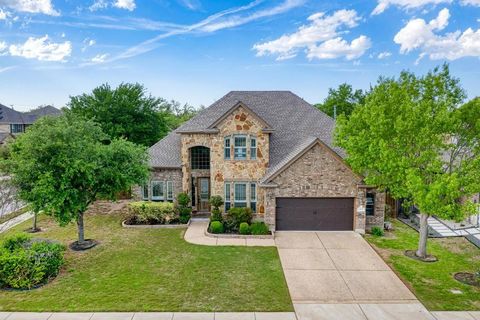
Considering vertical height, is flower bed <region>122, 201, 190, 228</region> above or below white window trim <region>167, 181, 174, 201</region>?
below

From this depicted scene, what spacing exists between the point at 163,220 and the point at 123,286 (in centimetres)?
769

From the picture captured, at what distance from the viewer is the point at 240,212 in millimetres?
18078

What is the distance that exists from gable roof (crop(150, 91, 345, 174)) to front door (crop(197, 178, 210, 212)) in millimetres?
1964

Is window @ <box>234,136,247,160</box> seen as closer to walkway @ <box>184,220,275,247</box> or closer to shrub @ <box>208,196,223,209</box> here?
shrub @ <box>208,196,223,209</box>

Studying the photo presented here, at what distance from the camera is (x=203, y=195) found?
21234 mm

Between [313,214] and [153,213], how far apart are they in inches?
371

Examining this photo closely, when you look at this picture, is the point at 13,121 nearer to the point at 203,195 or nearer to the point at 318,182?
the point at 203,195

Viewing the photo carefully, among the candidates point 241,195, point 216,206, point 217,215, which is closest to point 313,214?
point 241,195

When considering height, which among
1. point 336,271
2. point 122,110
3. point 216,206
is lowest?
point 336,271

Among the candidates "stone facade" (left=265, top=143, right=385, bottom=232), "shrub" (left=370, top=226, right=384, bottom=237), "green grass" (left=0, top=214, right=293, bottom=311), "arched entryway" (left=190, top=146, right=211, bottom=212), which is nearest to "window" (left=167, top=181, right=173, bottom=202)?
"arched entryway" (left=190, top=146, right=211, bottom=212)

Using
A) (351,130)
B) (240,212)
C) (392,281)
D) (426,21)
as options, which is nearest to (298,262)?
(392,281)

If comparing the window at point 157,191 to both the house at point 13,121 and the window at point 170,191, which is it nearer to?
the window at point 170,191

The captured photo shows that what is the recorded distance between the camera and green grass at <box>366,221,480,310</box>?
10945mm

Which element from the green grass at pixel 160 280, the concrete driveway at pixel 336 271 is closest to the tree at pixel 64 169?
the green grass at pixel 160 280
